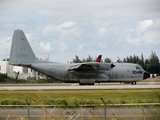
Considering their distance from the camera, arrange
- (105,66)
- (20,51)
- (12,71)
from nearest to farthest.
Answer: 1. (105,66)
2. (20,51)
3. (12,71)

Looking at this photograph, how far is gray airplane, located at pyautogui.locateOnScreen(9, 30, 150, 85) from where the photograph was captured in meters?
48.9

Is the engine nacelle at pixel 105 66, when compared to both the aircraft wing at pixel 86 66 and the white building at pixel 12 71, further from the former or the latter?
the white building at pixel 12 71

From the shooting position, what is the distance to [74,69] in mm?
48562

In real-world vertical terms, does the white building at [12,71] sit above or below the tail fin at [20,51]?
below

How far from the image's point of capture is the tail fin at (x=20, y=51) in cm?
5075

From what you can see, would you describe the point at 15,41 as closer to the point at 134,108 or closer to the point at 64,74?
the point at 64,74

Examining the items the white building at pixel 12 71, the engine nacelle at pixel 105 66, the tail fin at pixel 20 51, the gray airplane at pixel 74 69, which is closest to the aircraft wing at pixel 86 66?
the gray airplane at pixel 74 69

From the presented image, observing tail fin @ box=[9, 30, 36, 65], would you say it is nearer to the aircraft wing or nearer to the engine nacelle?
the aircraft wing

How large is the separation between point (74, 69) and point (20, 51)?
7759mm

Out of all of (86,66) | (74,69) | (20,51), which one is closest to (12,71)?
(20,51)

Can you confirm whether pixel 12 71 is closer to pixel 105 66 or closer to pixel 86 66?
pixel 86 66

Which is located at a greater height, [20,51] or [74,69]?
[20,51]

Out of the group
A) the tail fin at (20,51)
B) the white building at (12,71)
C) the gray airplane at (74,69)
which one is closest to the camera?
the gray airplane at (74,69)

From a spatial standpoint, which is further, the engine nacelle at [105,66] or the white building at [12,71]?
the white building at [12,71]
